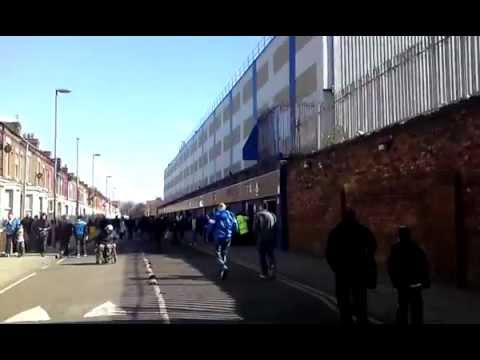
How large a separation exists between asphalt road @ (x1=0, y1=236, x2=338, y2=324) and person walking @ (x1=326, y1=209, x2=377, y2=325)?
1.79 ft

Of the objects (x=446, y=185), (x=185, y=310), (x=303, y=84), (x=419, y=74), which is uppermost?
(x=303, y=84)

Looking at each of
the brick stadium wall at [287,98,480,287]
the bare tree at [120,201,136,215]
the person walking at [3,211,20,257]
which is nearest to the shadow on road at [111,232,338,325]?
the brick stadium wall at [287,98,480,287]

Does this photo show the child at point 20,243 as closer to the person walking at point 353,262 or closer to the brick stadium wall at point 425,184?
the brick stadium wall at point 425,184

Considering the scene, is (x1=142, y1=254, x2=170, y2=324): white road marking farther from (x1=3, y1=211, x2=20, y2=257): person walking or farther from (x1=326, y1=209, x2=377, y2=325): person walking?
(x1=3, y1=211, x2=20, y2=257): person walking

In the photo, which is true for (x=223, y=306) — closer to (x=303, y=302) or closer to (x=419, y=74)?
(x=303, y=302)

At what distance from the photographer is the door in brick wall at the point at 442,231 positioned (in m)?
13.7

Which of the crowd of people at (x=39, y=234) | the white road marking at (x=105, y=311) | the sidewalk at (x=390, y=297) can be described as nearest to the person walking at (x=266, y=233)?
the sidewalk at (x=390, y=297)

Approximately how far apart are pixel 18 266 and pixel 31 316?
455 inches

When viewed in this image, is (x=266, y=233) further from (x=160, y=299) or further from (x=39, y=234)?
(x=39, y=234)

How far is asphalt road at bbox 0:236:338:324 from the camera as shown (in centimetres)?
1060

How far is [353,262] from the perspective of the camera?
9.62m
